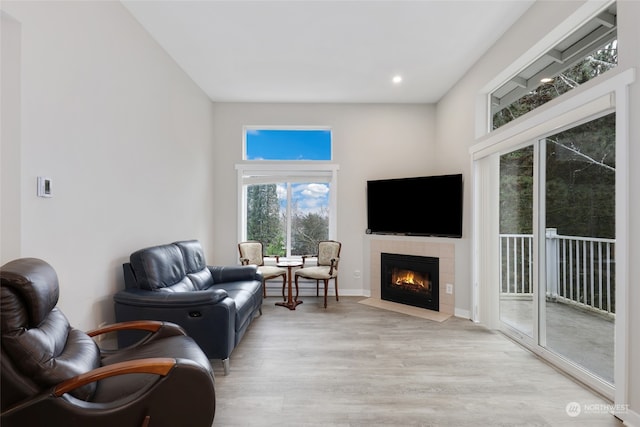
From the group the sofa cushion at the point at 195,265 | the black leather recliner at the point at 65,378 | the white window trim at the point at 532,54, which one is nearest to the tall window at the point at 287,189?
the sofa cushion at the point at 195,265

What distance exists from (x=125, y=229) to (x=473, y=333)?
12.3ft

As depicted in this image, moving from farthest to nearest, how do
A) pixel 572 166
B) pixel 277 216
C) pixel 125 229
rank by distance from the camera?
pixel 277 216, pixel 125 229, pixel 572 166

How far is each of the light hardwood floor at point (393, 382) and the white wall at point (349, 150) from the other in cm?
178

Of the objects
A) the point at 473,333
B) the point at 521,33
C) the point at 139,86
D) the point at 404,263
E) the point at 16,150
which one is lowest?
the point at 473,333

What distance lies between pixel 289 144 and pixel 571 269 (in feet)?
13.3

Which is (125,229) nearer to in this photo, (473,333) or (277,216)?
(277,216)

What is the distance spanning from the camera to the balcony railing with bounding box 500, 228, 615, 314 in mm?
2189

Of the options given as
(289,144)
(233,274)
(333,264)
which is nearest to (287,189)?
(289,144)

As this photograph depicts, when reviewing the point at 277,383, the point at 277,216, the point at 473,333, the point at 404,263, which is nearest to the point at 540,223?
the point at 473,333

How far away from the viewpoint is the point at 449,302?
13.1ft

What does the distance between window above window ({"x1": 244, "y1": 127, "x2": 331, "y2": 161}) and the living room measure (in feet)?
0.61

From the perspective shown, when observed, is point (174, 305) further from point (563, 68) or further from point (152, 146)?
point (563, 68)

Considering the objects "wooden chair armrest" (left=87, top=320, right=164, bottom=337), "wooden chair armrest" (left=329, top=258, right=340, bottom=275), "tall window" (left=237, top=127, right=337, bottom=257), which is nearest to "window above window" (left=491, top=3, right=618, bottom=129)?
"tall window" (left=237, top=127, right=337, bottom=257)

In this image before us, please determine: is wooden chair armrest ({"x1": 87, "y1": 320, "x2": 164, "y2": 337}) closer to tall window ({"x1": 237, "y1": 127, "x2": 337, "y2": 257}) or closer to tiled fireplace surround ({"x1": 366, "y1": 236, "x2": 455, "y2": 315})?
tall window ({"x1": 237, "y1": 127, "x2": 337, "y2": 257})
